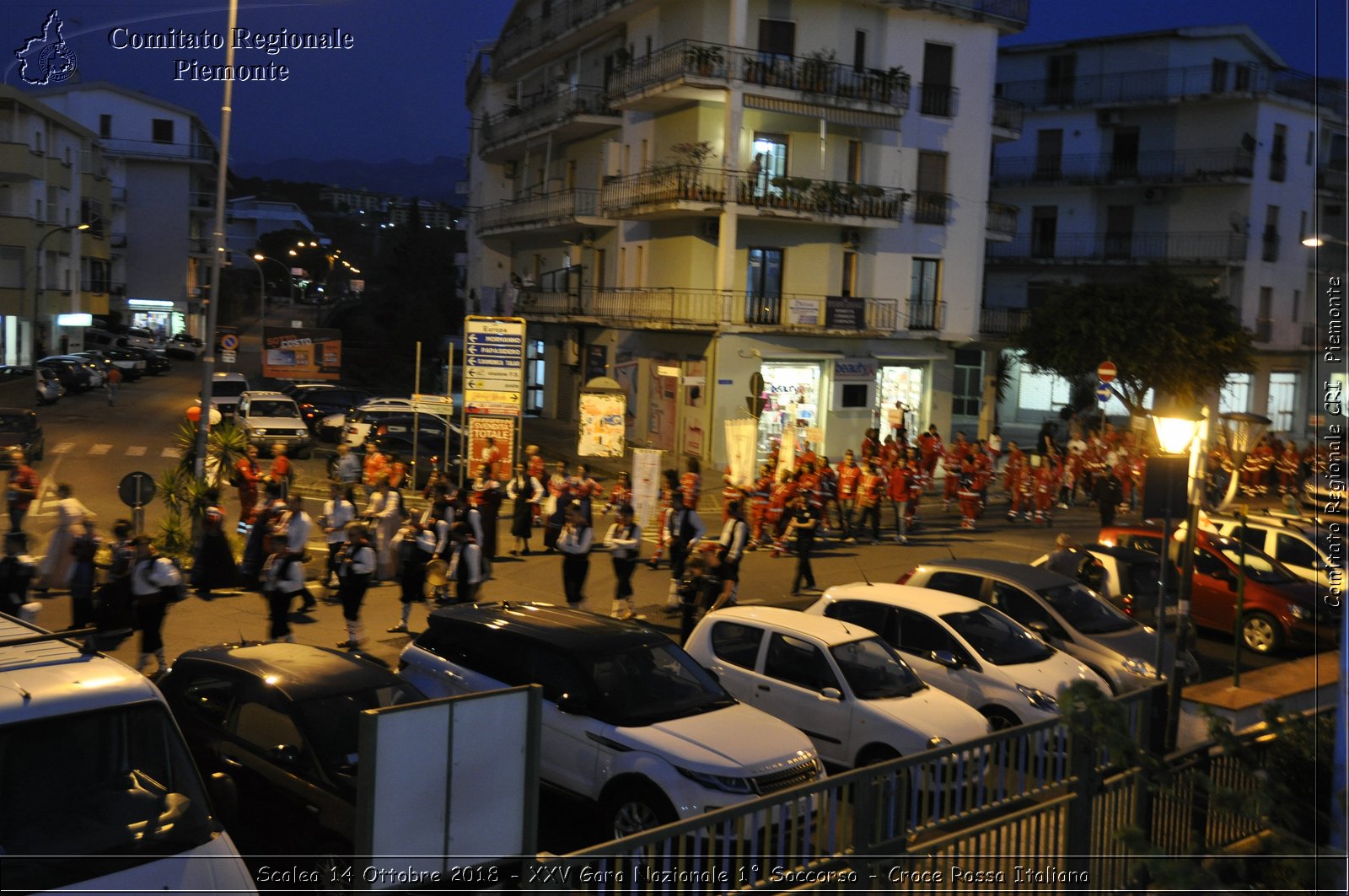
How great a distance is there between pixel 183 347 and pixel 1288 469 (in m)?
62.8

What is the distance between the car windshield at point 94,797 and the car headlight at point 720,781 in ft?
11.3

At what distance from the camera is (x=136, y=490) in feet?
48.7

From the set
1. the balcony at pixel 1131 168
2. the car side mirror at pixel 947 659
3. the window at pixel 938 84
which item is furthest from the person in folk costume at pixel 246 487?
the balcony at pixel 1131 168

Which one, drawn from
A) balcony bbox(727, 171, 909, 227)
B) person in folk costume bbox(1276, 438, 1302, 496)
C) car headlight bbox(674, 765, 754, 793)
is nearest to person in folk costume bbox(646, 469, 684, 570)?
car headlight bbox(674, 765, 754, 793)

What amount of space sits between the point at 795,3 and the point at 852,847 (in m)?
31.1

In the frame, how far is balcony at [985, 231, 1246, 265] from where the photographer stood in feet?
136

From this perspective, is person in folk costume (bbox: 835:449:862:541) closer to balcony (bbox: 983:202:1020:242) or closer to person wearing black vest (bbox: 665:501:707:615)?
person wearing black vest (bbox: 665:501:707:615)

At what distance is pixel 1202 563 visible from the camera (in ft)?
54.3

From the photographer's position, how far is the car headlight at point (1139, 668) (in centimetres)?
1230

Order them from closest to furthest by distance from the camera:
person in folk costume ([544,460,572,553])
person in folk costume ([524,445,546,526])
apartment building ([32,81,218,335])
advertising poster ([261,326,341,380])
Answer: person in folk costume ([544,460,572,553]), person in folk costume ([524,445,546,526]), advertising poster ([261,326,341,380]), apartment building ([32,81,218,335])

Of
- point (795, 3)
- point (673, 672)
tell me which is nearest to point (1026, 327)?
point (795, 3)

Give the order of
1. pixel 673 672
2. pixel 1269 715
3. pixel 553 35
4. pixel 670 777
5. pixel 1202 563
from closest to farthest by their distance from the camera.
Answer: pixel 1269 715, pixel 670 777, pixel 673 672, pixel 1202 563, pixel 553 35

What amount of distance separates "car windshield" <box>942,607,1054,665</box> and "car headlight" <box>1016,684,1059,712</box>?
0.47m

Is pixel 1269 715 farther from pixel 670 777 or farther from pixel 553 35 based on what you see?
pixel 553 35
